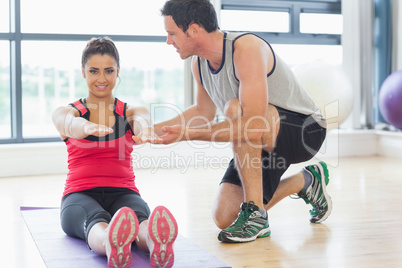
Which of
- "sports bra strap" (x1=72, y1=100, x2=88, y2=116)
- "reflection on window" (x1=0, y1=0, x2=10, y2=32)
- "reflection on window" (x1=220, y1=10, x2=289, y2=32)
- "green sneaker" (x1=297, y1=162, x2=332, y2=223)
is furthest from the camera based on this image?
"reflection on window" (x1=220, y1=10, x2=289, y2=32)

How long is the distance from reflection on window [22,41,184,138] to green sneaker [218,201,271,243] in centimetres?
235

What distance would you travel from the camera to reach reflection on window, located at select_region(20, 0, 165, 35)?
4.12 meters

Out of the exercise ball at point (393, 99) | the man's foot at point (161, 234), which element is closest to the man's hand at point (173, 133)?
the man's foot at point (161, 234)

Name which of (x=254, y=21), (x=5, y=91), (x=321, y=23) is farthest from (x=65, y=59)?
(x=321, y=23)

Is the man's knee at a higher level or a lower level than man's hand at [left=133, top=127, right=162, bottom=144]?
higher

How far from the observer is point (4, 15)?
159 inches

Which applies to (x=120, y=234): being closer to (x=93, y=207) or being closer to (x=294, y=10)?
(x=93, y=207)

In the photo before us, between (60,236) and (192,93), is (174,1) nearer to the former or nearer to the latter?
(60,236)

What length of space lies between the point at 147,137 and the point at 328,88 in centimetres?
272

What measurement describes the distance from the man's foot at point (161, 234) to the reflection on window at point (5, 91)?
2874mm

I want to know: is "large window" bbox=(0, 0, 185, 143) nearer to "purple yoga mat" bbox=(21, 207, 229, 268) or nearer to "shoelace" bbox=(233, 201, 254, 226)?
"purple yoga mat" bbox=(21, 207, 229, 268)

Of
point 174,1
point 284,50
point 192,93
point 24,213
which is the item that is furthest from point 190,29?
point 284,50

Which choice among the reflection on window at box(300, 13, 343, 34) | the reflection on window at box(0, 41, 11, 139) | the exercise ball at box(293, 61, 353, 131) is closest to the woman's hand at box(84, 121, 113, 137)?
the reflection on window at box(0, 41, 11, 139)

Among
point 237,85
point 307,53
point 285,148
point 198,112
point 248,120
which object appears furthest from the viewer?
point 307,53
